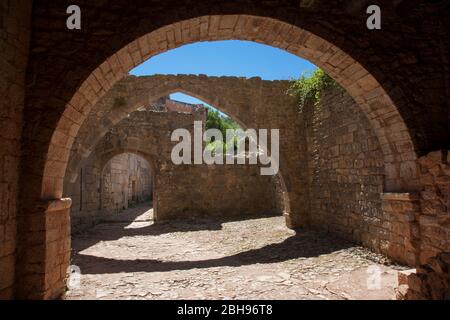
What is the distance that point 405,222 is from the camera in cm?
334

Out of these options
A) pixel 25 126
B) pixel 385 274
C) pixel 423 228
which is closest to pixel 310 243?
pixel 385 274

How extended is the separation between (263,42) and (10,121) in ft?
9.68

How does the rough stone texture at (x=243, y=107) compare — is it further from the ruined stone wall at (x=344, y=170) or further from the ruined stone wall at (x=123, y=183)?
the ruined stone wall at (x=123, y=183)

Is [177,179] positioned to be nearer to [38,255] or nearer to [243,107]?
[243,107]

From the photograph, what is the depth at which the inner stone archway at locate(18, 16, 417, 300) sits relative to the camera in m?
2.97

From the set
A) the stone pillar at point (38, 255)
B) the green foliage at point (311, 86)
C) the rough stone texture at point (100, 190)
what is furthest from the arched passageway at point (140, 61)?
the rough stone texture at point (100, 190)

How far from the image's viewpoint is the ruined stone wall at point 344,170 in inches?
199

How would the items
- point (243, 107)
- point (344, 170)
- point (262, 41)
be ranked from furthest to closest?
point (243, 107)
point (344, 170)
point (262, 41)

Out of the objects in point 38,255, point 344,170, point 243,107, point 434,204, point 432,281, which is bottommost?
point 432,281

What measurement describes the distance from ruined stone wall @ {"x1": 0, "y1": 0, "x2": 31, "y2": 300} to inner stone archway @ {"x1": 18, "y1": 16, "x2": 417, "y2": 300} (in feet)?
0.87

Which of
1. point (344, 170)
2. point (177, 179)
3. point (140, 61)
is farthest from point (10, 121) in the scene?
point (177, 179)

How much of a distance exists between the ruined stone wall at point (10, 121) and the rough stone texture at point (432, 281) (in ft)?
11.9

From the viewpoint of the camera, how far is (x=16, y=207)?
2.68 meters

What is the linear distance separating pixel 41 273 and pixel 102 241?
16.3 feet
